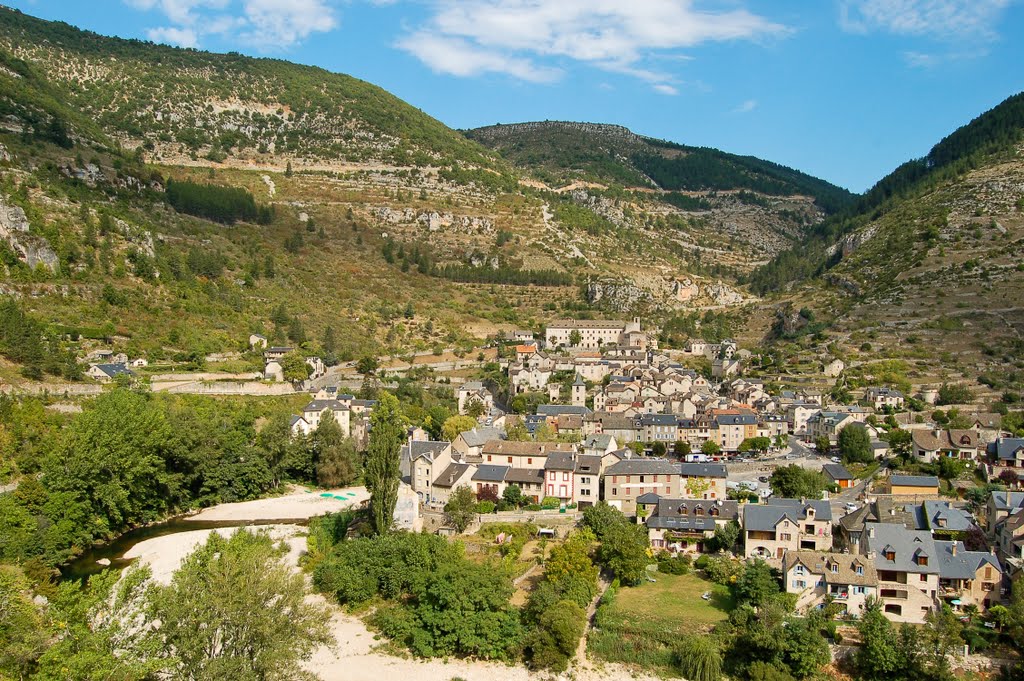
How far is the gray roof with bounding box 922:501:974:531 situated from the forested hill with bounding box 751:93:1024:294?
261 feet

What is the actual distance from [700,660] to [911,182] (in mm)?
119768

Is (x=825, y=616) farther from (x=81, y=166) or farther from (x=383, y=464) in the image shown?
(x=81, y=166)

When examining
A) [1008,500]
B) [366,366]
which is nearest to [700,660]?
[1008,500]

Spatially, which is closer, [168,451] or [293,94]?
[168,451]

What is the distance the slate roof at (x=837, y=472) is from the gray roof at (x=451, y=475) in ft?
65.1

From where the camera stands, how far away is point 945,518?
110 ft

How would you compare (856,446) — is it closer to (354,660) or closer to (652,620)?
(652,620)

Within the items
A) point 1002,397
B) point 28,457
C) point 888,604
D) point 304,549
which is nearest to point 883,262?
point 1002,397

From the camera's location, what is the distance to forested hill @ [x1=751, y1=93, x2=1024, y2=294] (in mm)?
107125

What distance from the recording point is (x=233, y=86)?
14088 centimetres

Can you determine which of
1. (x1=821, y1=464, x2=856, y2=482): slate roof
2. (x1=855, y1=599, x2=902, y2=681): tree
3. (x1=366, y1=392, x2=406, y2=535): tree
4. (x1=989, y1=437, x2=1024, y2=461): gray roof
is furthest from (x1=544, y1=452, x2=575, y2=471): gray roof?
(x1=989, y1=437, x2=1024, y2=461): gray roof

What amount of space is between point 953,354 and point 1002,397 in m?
11.4

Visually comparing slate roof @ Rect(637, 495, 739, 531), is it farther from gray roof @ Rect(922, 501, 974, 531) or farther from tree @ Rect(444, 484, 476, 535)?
tree @ Rect(444, 484, 476, 535)

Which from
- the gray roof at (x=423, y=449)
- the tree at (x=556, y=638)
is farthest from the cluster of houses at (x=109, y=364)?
the tree at (x=556, y=638)
